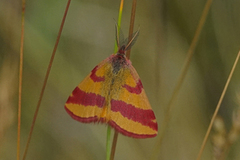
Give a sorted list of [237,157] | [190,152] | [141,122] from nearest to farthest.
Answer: [141,122]
[237,157]
[190,152]

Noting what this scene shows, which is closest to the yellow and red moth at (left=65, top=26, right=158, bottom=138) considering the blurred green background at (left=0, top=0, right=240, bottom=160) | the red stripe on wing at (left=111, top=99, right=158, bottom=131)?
the red stripe on wing at (left=111, top=99, right=158, bottom=131)

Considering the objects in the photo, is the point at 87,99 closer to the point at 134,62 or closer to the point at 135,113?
the point at 135,113

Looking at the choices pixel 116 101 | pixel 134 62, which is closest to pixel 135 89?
pixel 116 101

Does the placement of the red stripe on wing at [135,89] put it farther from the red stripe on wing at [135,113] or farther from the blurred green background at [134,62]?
the blurred green background at [134,62]

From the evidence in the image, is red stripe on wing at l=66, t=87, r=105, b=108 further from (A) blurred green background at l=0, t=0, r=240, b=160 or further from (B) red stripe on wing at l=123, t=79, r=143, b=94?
(A) blurred green background at l=0, t=0, r=240, b=160

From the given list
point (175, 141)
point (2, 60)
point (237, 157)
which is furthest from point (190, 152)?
point (2, 60)

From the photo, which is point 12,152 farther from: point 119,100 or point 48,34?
point 119,100
